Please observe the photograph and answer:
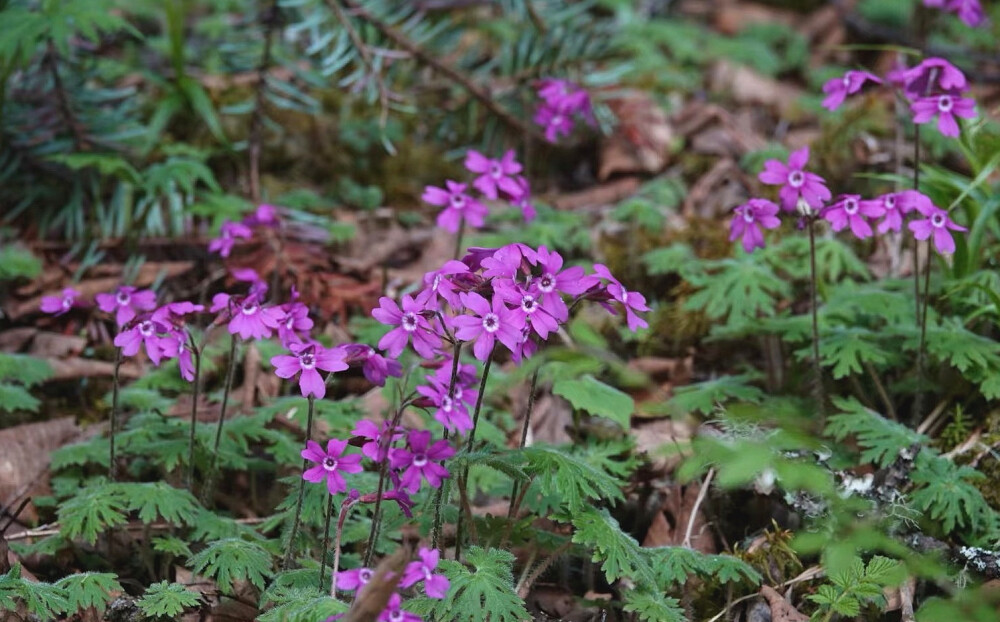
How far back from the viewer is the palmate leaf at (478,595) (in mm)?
2404

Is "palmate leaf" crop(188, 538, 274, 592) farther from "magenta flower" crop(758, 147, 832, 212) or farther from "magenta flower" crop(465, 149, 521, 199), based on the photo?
"magenta flower" crop(758, 147, 832, 212)

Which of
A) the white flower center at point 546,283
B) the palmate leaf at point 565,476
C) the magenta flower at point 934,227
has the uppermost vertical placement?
the magenta flower at point 934,227

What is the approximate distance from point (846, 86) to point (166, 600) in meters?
2.76

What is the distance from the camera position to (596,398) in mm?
3283

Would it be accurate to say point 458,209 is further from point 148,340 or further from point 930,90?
point 930,90

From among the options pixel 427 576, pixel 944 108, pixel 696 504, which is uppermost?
pixel 944 108

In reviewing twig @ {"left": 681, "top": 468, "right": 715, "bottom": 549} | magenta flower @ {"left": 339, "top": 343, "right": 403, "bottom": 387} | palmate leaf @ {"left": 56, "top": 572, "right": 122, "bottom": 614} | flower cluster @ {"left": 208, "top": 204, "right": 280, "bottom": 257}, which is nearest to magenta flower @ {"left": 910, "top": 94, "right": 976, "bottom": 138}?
twig @ {"left": 681, "top": 468, "right": 715, "bottom": 549}

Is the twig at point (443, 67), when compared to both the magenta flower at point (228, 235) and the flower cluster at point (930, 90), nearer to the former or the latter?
the magenta flower at point (228, 235)

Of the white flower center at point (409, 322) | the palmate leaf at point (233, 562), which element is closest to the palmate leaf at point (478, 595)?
the palmate leaf at point (233, 562)

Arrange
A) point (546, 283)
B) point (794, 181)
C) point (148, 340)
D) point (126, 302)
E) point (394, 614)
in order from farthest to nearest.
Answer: point (794, 181) → point (126, 302) → point (148, 340) → point (546, 283) → point (394, 614)

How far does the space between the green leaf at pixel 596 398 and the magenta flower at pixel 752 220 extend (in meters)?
0.67

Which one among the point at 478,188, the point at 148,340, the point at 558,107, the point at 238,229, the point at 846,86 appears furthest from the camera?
the point at 558,107

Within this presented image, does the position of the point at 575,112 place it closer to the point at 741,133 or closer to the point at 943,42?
→ the point at 741,133

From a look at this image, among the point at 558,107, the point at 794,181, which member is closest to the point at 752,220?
the point at 794,181
